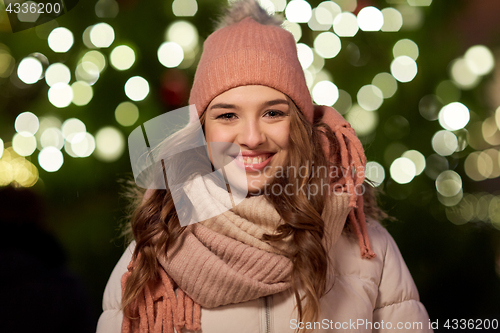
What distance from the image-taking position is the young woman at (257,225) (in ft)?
3.31

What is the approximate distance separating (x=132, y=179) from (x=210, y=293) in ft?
2.40

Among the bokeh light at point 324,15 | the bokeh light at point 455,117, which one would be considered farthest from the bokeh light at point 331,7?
the bokeh light at point 455,117

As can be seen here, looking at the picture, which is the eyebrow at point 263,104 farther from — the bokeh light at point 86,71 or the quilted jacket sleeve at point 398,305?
the bokeh light at point 86,71

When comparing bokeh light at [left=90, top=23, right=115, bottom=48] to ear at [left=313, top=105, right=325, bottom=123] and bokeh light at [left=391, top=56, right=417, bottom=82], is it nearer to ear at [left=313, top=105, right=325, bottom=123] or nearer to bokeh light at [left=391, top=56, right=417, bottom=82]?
ear at [left=313, top=105, right=325, bottom=123]

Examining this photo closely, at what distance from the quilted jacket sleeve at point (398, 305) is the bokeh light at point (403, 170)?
2.00 feet

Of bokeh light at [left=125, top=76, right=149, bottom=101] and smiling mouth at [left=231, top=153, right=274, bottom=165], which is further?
bokeh light at [left=125, top=76, right=149, bottom=101]

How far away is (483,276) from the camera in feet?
5.64

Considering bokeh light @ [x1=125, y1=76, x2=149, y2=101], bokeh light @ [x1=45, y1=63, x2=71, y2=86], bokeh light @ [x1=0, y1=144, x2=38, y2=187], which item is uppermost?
bokeh light @ [x1=45, y1=63, x2=71, y2=86]

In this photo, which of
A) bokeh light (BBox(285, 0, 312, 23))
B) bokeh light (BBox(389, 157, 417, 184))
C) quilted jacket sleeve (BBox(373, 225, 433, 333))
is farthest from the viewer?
bokeh light (BBox(389, 157, 417, 184))

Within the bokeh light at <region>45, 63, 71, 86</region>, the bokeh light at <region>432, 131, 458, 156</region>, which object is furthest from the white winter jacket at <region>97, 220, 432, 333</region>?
the bokeh light at <region>45, 63, 71, 86</region>

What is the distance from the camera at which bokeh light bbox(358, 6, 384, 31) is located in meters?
1.59

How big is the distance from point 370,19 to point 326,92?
352mm

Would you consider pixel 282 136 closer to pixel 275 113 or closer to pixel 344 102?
pixel 275 113

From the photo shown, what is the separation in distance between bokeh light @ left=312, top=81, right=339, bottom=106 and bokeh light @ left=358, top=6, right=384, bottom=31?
0.90ft
